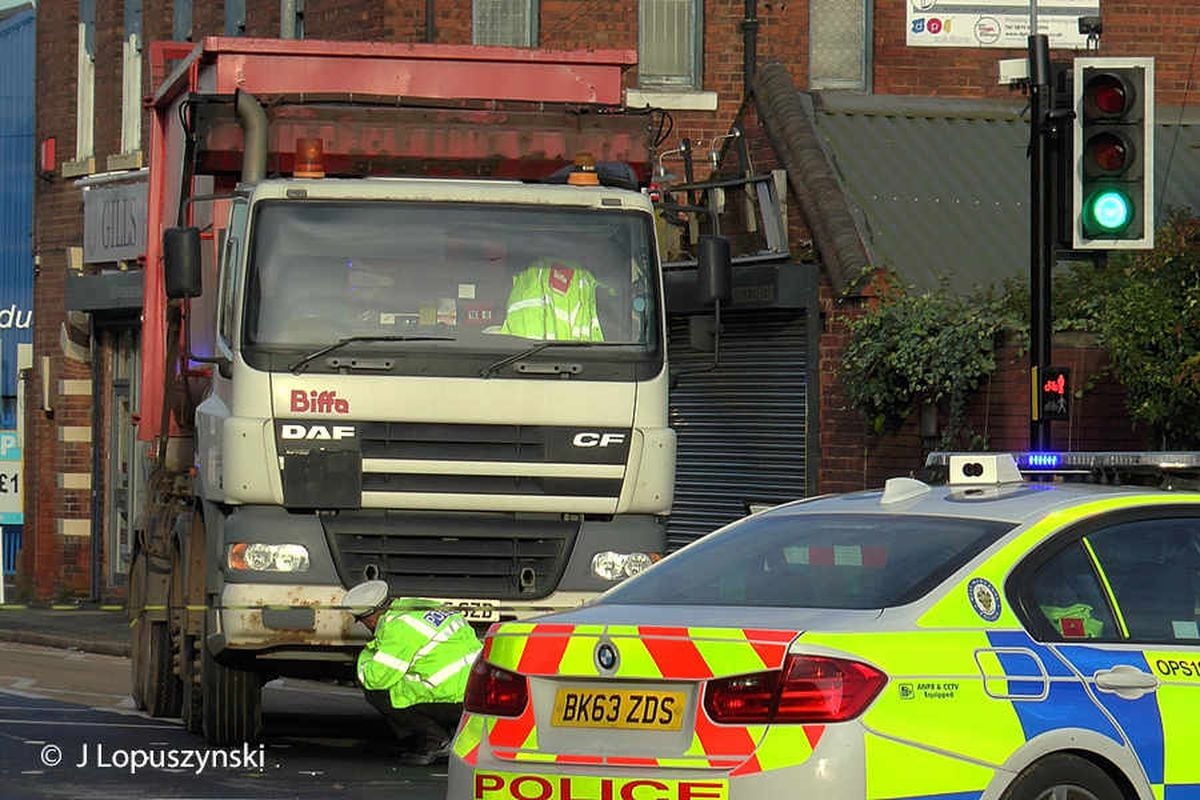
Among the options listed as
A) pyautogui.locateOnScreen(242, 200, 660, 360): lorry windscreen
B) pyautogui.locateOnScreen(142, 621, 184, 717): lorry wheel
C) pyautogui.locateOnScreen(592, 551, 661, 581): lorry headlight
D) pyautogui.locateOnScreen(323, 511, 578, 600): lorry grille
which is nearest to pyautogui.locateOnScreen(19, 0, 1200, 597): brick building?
pyautogui.locateOnScreen(142, 621, 184, 717): lorry wheel

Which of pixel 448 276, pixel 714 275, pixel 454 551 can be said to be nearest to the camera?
pixel 454 551

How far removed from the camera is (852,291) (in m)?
22.2

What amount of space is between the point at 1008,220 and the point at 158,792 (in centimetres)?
1296

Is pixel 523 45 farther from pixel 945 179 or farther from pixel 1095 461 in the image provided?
pixel 1095 461

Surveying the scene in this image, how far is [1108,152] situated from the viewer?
14297mm

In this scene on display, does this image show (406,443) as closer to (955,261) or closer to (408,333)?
(408,333)

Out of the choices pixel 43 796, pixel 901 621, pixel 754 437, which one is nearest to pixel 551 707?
pixel 901 621

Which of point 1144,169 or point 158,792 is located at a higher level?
point 1144,169

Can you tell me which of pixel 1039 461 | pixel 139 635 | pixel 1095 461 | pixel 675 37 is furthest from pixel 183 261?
pixel 675 37

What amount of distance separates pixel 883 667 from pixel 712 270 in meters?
6.90

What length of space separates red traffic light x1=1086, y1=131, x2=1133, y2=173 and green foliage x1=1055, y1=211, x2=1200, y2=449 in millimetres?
3627

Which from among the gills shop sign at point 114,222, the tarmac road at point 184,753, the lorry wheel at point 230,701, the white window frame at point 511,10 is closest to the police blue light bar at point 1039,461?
the tarmac road at point 184,753

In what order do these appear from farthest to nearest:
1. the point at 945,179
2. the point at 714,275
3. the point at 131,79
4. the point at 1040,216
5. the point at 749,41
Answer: the point at 131,79, the point at 749,41, the point at 945,179, the point at 714,275, the point at 1040,216

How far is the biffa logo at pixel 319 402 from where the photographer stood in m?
13.7
